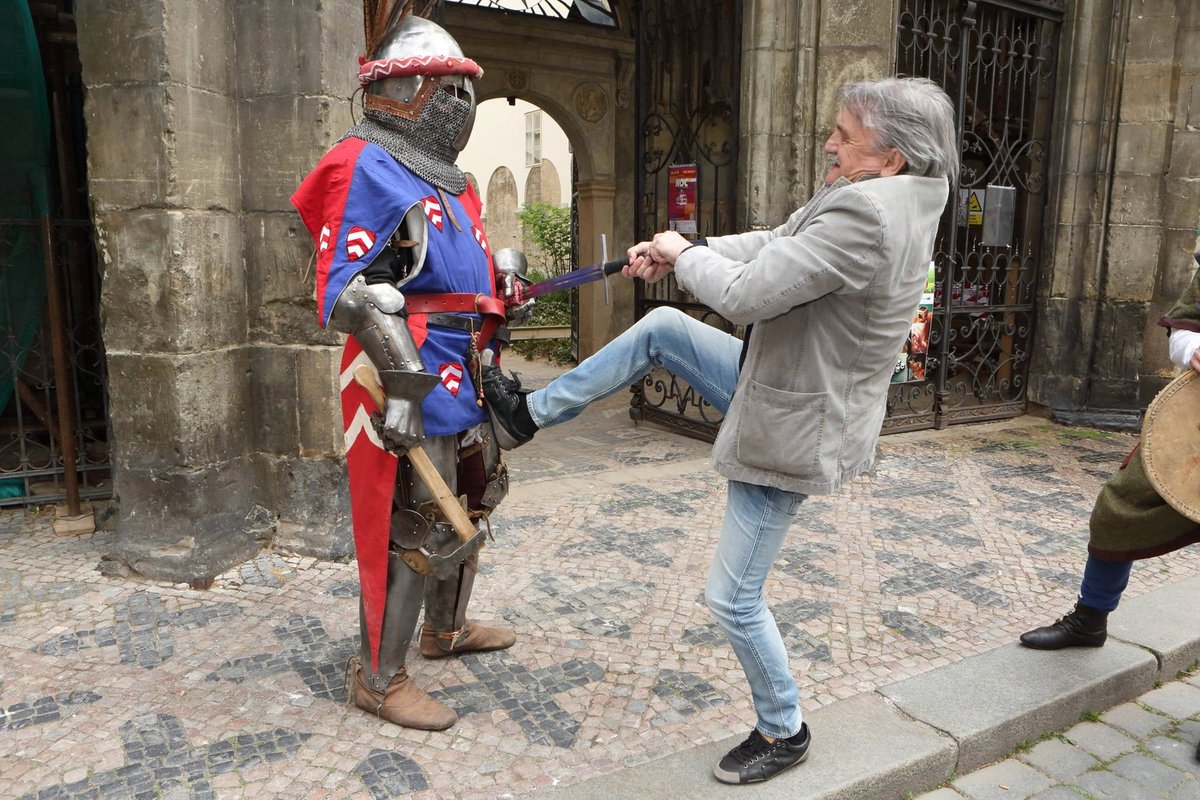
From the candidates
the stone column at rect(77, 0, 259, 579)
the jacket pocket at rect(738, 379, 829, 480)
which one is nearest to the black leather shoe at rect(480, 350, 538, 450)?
the jacket pocket at rect(738, 379, 829, 480)

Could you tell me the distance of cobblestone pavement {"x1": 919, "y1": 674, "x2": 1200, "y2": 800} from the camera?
2.82 meters

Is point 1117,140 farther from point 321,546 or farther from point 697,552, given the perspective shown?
point 321,546

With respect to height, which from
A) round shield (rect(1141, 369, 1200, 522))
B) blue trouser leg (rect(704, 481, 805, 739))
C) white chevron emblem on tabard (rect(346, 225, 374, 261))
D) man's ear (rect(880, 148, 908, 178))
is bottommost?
blue trouser leg (rect(704, 481, 805, 739))

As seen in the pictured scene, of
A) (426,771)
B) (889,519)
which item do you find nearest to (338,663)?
(426,771)

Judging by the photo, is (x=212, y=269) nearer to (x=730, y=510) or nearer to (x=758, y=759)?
(x=730, y=510)

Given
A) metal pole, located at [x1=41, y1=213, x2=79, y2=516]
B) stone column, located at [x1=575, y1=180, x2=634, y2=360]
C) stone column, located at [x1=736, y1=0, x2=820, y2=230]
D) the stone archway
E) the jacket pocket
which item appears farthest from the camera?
stone column, located at [x1=575, y1=180, x2=634, y2=360]

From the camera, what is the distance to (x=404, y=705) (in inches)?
114

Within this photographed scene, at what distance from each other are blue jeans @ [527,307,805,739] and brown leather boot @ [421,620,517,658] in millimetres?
1086

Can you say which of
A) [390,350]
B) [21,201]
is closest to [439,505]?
[390,350]

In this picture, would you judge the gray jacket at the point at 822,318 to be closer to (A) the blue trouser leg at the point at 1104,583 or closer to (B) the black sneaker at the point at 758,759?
(B) the black sneaker at the point at 758,759

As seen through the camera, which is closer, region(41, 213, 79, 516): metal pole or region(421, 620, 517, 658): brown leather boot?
region(421, 620, 517, 658): brown leather boot

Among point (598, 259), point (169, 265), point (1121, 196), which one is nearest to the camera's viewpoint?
point (169, 265)

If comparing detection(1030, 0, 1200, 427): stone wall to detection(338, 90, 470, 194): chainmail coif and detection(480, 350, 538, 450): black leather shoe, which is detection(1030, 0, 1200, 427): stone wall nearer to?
detection(480, 350, 538, 450): black leather shoe

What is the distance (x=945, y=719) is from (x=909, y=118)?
1871 millimetres
